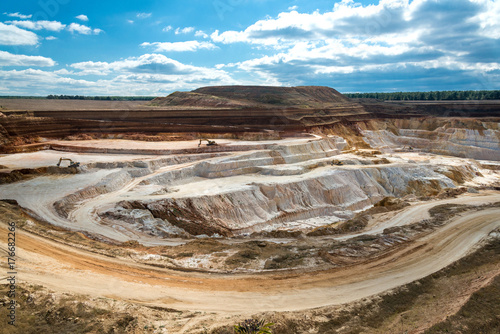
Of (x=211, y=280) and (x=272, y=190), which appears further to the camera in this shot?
(x=272, y=190)

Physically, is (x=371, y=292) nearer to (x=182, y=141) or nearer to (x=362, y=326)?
(x=362, y=326)

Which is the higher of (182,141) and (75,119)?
(75,119)

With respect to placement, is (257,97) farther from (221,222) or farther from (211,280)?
(211,280)

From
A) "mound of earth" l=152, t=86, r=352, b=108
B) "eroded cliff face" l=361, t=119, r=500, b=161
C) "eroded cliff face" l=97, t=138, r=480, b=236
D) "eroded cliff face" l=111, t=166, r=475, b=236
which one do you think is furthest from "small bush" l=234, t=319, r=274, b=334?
"mound of earth" l=152, t=86, r=352, b=108

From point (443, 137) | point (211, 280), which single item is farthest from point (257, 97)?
point (211, 280)

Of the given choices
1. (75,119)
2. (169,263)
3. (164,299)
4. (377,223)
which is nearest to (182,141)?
(75,119)

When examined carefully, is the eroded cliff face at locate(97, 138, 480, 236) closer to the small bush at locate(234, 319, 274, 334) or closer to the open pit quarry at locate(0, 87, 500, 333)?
the open pit quarry at locate(0, 87, 500, 333)
